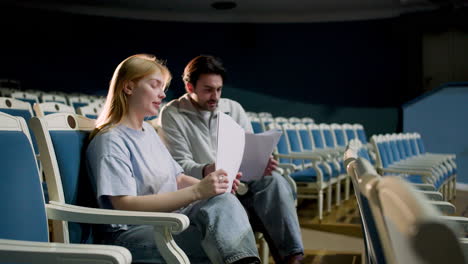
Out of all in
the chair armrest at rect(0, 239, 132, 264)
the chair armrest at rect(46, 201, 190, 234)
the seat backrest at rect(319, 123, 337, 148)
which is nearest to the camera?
the chair armrest at rect(0, 239, 132, 264)

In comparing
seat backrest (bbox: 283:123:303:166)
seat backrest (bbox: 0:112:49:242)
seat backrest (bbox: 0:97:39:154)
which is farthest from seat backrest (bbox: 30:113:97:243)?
seat backrest (bbox: 283:123:303:166)

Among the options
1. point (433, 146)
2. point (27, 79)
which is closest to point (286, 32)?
point (433, 146)

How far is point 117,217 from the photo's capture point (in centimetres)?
103

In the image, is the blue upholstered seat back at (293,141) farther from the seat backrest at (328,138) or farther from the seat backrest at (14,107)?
the seat backrest at (14,107)

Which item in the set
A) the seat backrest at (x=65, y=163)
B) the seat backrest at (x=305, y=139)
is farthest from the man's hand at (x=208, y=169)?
the seat backrest at (x=305, y=139)

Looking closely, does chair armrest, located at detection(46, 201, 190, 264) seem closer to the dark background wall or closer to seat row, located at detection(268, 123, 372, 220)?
seat row, located at detection(268, 123, 372, 220)

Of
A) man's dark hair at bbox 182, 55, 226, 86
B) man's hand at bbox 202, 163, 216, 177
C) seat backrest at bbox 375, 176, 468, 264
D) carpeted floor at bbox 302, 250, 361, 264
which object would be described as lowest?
carpeted floor at bbox 302, 250, 361, 264

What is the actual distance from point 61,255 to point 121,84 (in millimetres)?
690

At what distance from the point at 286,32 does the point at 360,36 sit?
1445mm

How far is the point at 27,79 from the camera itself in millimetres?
8305

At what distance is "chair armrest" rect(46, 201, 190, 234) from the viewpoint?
39.8 inches

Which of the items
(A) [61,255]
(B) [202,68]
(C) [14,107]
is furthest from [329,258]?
(A) [61,255]

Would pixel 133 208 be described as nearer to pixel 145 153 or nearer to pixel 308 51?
pixel 145 153

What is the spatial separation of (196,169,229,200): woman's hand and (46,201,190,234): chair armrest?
188mm
